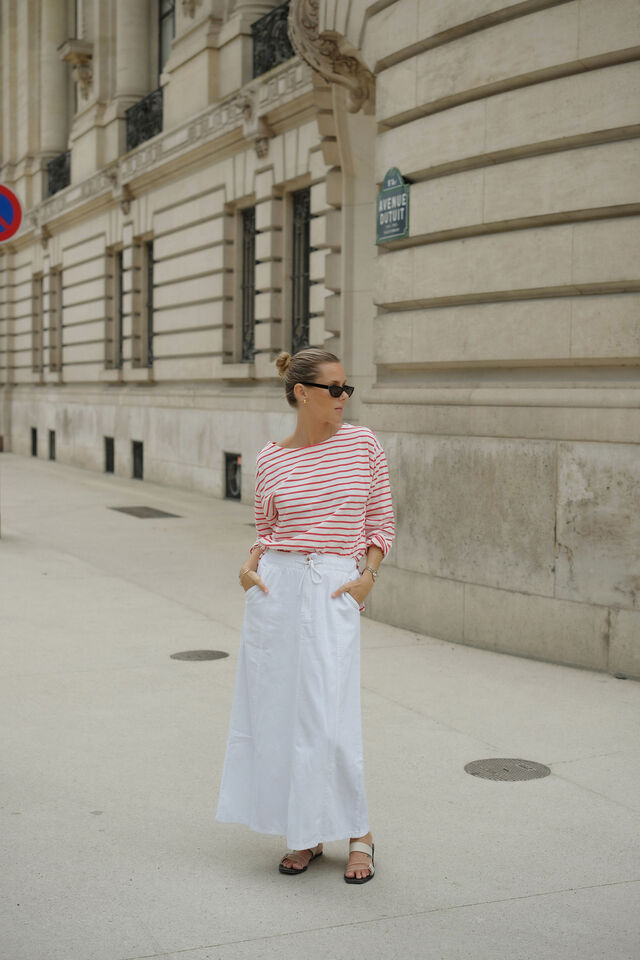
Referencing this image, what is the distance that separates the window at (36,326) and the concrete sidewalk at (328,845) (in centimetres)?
2341

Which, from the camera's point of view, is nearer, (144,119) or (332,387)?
(332,387)

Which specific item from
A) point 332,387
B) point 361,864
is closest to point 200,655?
point 361,864

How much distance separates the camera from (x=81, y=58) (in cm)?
2580

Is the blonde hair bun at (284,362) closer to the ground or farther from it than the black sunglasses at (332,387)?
farther from it

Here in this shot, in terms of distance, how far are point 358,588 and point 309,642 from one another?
250 millimetres

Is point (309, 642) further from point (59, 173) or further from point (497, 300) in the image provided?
point (59, 173)

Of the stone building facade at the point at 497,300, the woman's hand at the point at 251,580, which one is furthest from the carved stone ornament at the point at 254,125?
the woman's hand at the point at 251,580

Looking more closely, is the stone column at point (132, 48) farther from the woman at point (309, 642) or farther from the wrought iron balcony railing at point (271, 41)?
the woman at point (309, 642)

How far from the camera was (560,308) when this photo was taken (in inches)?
292

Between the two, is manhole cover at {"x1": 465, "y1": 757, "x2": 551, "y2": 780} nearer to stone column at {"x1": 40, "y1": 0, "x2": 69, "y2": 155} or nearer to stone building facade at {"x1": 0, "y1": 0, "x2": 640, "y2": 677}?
stone building facade at {"x1": 0, "y1": 0, "x2": 640, "y2": 677}

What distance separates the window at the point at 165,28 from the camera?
2269 cm

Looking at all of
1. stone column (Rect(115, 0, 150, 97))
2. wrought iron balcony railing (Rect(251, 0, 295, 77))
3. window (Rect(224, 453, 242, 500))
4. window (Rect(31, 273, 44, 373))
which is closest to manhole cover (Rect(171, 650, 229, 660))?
window (Rect(224, 453, 242, 500))

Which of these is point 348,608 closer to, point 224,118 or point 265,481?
point 265,481

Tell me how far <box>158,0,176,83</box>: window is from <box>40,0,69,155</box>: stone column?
692cm
